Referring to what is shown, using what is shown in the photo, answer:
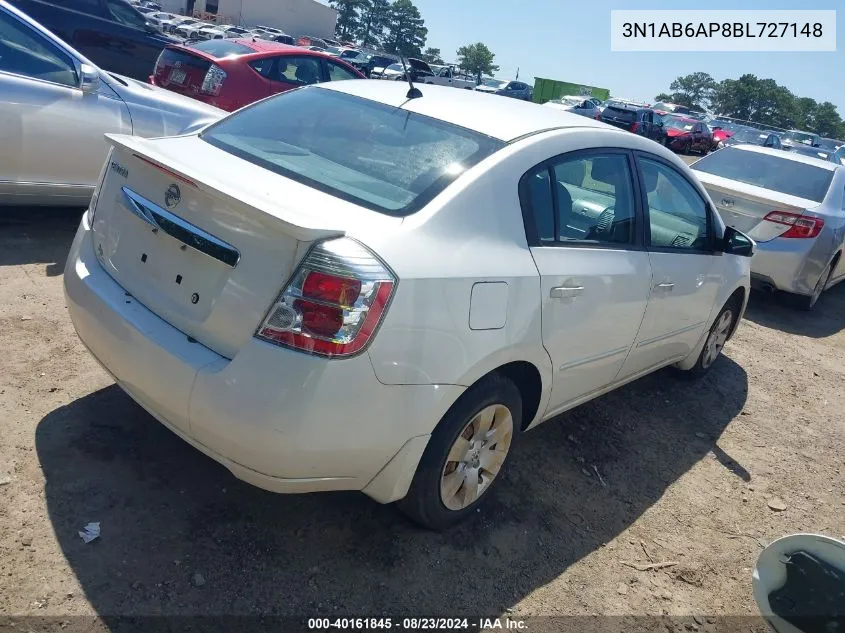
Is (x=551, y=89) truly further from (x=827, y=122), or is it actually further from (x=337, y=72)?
(x=827, y=122)

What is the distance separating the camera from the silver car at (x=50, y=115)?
15.8ft

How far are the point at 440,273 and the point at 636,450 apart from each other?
85.9 inches

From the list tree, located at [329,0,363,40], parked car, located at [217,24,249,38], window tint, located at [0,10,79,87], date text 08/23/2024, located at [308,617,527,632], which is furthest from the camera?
tree, located at [329,0,363,40]

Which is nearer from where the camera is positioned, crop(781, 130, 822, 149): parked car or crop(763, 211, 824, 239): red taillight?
crop(763, 211, 824, 239): red taillight

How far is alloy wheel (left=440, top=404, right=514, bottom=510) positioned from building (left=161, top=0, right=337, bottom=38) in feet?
221

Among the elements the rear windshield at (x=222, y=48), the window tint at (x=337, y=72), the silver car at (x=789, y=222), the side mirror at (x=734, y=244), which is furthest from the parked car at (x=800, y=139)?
the side mirror at (x=734, y=244)

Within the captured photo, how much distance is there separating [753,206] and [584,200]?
4.34m

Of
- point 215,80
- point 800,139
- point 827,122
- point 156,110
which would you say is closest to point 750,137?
point 800,139

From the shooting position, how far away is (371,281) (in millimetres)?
2227

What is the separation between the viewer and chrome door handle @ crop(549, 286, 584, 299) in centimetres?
290

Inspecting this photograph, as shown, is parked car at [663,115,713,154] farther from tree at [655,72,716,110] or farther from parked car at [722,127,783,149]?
tree at [655,72,716,110]

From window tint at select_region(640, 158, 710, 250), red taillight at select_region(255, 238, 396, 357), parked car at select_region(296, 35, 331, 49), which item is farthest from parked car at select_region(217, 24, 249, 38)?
red taillight at select_region(255, 238, 396, 357)

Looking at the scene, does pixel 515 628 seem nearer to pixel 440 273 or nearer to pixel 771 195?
pixel 440 273

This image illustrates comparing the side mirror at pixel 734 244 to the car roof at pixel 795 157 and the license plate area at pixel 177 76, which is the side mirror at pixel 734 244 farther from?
the license plate area at pixel 177 76
